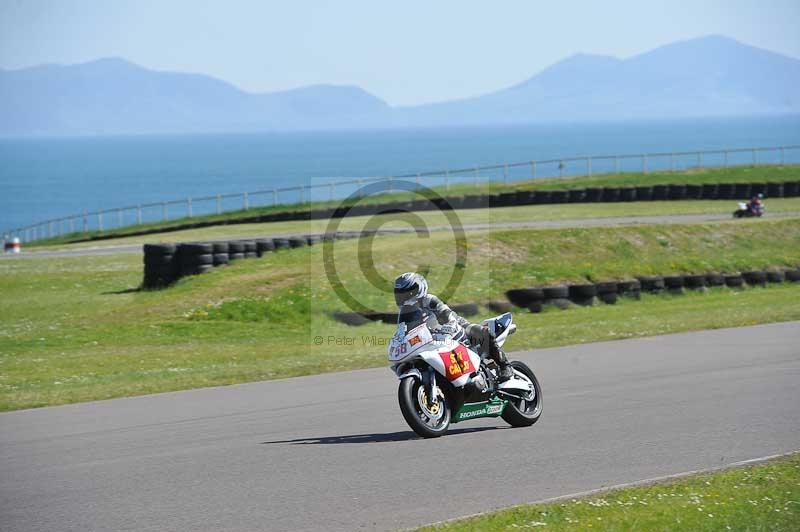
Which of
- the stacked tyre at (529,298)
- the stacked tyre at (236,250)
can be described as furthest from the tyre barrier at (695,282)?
the stacked tyre at (236,250)

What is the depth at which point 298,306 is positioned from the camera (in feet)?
72.6

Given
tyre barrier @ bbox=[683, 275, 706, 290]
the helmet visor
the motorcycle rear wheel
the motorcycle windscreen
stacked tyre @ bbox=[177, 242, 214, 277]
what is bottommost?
tyre barrier @ bbox=[683, 275, 706, 290]

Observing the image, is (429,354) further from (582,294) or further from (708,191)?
(708,191)

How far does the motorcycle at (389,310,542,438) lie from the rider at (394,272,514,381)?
0.06 m

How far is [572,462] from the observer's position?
8.94m

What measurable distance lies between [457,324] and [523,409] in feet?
3.63

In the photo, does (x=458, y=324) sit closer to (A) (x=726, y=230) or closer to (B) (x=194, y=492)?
(B) (x=194, y=492)

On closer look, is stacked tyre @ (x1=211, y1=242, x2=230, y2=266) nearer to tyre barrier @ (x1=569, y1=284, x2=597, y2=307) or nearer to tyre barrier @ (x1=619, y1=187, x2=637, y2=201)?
tyre barrier @ (x1=569, y1=284, x2=597, y2=307)

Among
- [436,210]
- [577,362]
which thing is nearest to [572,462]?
[577,362]

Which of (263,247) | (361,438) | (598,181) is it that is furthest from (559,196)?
(361,438)

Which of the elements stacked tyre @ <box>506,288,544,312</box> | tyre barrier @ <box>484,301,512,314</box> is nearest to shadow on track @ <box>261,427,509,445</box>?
tyre barrier @ <box>484,301,512,314</box>

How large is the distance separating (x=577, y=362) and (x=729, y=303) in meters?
8.28

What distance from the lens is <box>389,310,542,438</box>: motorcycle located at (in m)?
9.98

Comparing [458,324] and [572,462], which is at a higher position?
[458,324]
